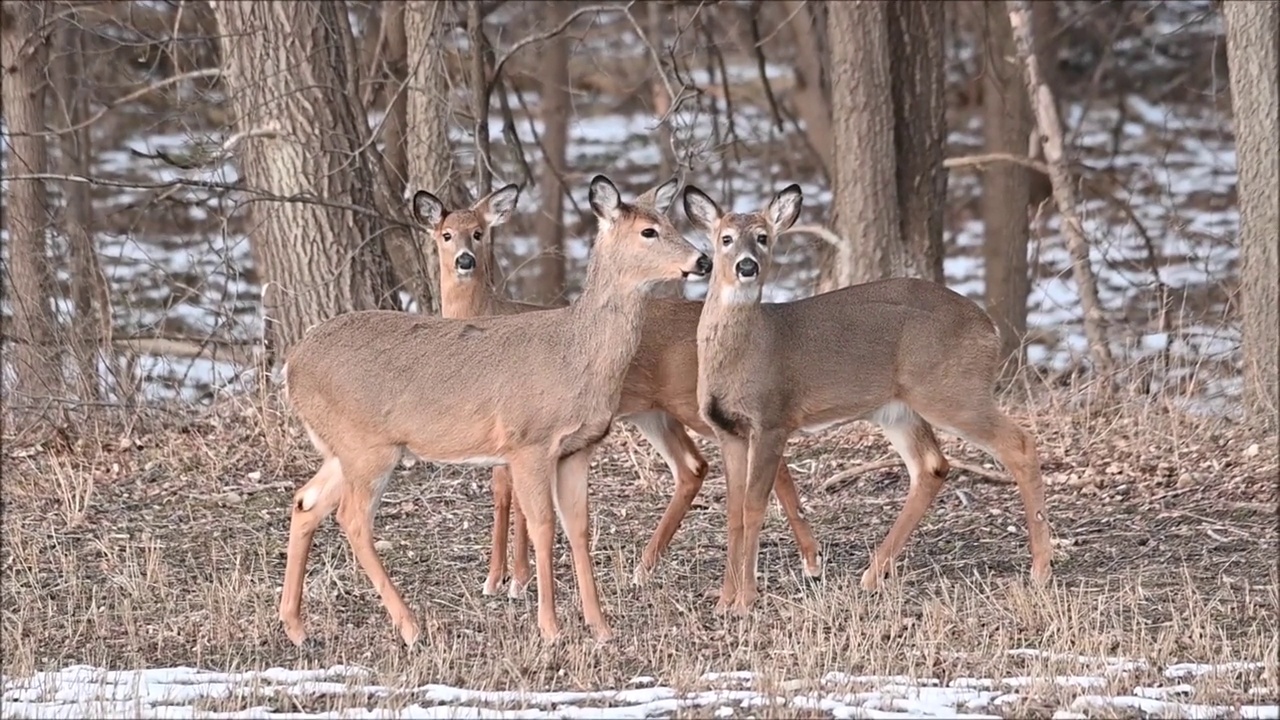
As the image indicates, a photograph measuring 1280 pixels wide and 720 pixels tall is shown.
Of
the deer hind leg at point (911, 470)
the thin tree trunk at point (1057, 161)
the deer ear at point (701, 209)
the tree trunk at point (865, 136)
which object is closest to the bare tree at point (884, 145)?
the tree trunk at point (865, 136)

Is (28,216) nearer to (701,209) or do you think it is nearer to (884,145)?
(884,145)

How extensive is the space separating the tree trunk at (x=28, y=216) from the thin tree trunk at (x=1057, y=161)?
652cm

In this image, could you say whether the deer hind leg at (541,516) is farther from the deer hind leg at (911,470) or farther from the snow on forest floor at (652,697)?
the deer hind leg at (911,470)

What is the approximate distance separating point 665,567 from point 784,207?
1.72 m

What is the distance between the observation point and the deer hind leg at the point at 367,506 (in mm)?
7543

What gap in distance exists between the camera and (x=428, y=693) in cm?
635

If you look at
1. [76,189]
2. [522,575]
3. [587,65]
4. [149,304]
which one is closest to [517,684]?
[522,575]

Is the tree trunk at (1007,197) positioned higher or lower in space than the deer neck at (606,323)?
higher

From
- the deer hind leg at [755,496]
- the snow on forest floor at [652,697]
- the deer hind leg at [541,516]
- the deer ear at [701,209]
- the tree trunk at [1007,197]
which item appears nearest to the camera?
the snow on forest floor at [652,697]

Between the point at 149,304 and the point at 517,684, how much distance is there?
1119cm

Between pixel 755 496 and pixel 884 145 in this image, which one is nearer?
pixel 755 496

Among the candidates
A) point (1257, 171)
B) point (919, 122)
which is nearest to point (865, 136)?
point (919, 122)

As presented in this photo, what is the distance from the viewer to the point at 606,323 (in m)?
7.69

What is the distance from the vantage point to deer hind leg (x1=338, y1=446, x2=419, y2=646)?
7543 millimetres
